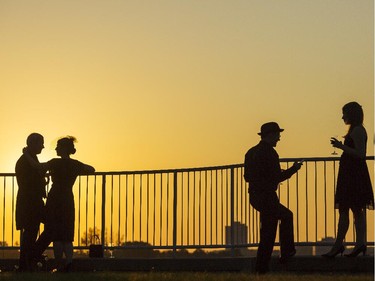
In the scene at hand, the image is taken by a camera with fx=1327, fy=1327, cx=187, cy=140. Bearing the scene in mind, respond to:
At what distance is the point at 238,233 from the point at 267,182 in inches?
118

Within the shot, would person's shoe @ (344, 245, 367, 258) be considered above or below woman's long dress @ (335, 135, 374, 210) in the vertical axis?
below

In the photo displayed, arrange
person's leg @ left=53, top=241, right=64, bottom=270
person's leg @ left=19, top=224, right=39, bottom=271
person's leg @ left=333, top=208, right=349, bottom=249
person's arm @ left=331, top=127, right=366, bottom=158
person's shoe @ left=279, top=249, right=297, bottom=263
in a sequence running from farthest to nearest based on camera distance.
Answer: person's leg @ left=19, top=224, right=39, bottom=271 → person's leg @ left=53, top=241, right=64, bottom=270 → person's shoe @ left=279, top=249, right=297, bottom=263 → person's leg @ left=333, top=208, right=349, bottom=249 → person's arm @ left=331, top=127, right=366, bottom=158

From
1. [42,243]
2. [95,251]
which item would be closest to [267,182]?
[42,243]

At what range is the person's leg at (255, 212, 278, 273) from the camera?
16.2m

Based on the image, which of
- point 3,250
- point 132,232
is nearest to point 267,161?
point 132,232

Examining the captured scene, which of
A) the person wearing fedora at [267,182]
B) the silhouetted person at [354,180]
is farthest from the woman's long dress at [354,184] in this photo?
the person wearing fedora at [267,182]

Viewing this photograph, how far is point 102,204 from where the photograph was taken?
20812 millimetres

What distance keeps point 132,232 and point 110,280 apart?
5.67 m

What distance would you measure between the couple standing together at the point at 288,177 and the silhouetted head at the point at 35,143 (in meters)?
3.00

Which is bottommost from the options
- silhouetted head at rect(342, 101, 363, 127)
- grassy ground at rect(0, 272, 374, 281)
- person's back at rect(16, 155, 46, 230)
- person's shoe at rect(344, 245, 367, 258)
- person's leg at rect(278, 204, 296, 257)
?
grassy ground at rect(0, 272, 374, 281)

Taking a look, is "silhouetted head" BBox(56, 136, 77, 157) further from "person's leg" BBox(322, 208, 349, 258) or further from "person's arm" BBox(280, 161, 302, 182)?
"person's leg" BBox(322, 208, 349, 258)

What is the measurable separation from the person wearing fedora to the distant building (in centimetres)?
257

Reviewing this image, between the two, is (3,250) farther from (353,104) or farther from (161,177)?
(353,104)

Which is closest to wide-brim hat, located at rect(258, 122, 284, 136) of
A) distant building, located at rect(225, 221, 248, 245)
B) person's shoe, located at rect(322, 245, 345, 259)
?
person's shoe, located at rect(322, 245, 345, 259)
